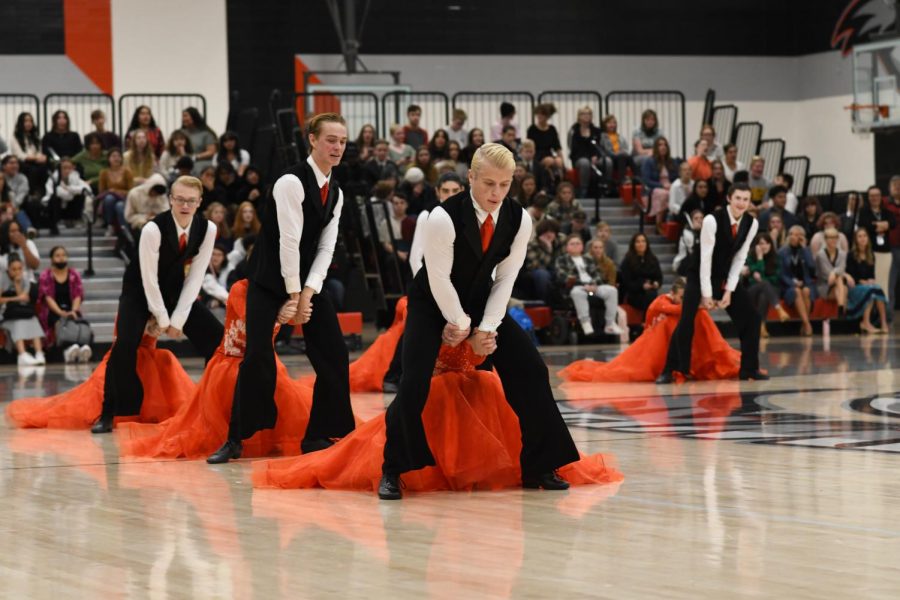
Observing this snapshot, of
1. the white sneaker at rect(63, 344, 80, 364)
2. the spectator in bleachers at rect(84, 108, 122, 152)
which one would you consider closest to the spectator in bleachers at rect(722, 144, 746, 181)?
the spectator in bleachers at rect(84, 108, 122, 152)

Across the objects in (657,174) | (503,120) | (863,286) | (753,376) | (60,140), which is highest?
(503,120)

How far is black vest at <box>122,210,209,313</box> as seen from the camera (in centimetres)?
891

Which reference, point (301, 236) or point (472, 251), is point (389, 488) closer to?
point (472, 251)

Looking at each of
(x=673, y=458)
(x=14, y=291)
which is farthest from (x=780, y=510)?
(x=14, y=291)

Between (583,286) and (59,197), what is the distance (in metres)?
6.84

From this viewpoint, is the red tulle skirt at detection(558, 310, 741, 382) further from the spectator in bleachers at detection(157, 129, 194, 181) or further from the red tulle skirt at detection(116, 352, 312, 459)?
the spectator in bleachers at detection(157, 129, 194, 181)

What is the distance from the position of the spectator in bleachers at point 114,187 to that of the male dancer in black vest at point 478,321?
12.9 meters

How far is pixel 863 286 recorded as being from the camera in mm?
19297

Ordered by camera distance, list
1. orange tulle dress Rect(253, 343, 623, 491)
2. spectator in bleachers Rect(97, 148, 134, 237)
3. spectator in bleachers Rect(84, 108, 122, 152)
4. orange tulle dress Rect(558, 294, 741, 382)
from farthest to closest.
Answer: spectator in bleachers Rect(84, 108, 122, 152) → spectator in bleachers Rect(97, 148, 134, 237) → orange tulle dress Rect(558, 294, 741, 382) → orange tulle dress Rect(253, 343, 623, 491)

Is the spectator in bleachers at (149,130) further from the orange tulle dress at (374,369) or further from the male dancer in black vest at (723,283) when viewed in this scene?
the male dancer in black vest at (723,283)

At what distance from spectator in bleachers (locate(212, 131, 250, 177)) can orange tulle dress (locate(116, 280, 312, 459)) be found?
11517 mm

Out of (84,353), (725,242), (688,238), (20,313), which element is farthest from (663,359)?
(20,313)

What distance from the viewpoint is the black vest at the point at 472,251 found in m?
6.27

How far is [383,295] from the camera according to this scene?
18031mm
